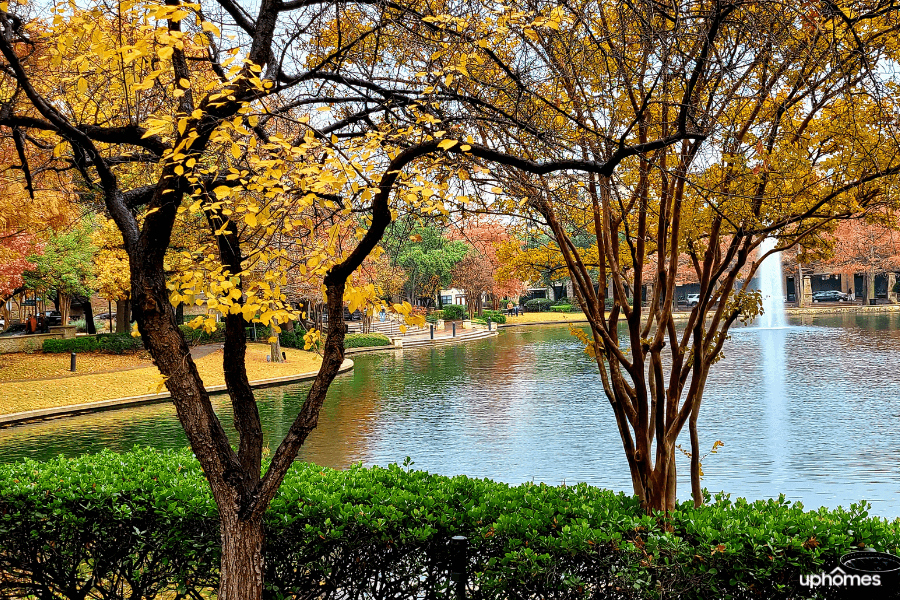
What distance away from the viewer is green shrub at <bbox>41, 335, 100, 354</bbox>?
99.2ft

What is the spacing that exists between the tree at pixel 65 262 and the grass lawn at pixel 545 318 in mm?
37456

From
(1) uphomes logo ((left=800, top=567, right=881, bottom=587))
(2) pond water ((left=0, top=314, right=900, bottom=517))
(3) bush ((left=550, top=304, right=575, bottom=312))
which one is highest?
(3) bush ((left=550, top=304, right=575, bottom=312))

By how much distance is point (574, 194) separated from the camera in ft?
20.4

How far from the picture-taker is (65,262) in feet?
90.4

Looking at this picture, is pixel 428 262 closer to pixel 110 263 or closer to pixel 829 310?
pixel 110 263

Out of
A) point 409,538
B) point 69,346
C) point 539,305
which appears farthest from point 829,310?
point 409,538

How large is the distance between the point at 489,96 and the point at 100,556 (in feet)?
15.4

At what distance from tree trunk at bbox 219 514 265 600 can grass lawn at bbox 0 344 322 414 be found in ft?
44.7

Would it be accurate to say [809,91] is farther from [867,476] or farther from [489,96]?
[867,476]

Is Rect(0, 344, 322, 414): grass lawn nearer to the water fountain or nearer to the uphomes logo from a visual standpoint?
the uphomes logo

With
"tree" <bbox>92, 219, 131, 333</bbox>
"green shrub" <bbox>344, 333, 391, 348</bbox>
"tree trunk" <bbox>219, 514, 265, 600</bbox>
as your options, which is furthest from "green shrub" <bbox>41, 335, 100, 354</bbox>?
"tree trunk" <bbox>219, 514, 265, 600</bbox>

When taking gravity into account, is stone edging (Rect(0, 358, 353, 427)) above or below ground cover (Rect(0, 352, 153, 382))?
below

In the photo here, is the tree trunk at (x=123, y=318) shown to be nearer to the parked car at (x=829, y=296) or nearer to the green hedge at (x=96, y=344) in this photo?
the green hedge at (x=96, y=344)

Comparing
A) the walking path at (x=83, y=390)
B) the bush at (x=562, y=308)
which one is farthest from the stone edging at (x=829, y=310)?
the walking path at (x=83, y=390)
